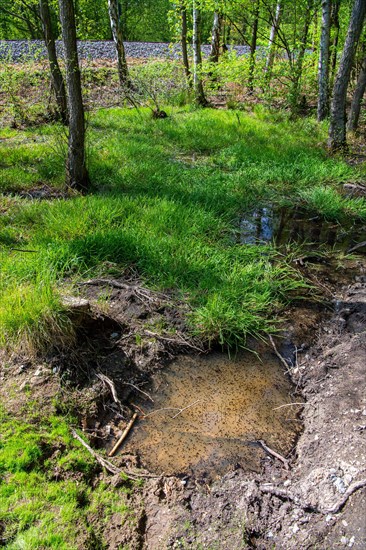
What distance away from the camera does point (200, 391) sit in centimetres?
296

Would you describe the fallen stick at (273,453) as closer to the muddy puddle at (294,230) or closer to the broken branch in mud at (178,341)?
the broken branch in mud at (178,341)

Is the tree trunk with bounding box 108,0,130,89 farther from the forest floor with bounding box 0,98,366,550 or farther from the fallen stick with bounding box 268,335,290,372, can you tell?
the fallen stick with bounding box 268,335,290,372

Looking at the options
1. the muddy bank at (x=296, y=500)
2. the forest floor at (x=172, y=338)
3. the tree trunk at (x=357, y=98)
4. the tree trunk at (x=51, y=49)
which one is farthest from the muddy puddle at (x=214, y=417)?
the tree trunk at (x=357, y=98)

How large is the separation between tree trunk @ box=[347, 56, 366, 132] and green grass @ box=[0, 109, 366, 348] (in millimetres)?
1048

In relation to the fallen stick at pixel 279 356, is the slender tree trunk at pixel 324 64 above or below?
above

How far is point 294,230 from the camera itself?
209 inches

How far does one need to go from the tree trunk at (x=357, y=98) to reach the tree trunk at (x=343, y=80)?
119 cm


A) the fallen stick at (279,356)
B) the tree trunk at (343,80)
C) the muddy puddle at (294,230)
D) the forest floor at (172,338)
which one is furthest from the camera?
the tree trunk at (343,80)

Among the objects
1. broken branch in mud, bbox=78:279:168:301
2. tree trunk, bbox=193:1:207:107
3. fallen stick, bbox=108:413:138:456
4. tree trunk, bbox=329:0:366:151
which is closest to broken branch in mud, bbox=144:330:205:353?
broken branch in mud, bbox=78:279:168:301

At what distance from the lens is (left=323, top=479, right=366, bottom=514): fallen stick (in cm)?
197

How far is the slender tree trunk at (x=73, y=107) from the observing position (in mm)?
4812

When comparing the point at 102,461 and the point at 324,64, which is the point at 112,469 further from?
the point at 324,64

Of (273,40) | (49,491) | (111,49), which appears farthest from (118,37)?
(49,491)

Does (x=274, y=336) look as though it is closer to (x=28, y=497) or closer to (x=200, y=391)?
(x=200, y=391)
